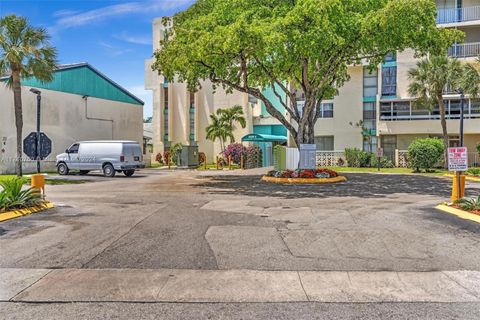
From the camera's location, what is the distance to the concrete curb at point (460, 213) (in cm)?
1026

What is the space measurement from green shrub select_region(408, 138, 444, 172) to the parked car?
18193 mm

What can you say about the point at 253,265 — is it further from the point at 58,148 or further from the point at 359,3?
the point at 58,148

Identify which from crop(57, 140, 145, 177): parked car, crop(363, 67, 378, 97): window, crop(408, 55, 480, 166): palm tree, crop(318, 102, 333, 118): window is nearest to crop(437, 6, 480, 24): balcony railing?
crop(408, 55, 480, 166): palm tree

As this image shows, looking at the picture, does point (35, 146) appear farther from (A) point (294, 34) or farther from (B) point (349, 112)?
(B) point (349, 112)

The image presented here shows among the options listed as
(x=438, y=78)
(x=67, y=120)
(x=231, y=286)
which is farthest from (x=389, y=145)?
(x=231, y=286)

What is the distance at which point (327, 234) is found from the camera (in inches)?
345

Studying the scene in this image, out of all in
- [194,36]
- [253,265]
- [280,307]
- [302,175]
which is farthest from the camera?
[302,175]

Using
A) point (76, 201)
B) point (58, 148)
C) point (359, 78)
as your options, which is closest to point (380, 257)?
point (76, 201)

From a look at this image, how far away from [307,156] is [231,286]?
16986 mm

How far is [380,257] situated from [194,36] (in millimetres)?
14473

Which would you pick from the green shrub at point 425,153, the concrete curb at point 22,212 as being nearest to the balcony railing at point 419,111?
the green shrub at point 425,153

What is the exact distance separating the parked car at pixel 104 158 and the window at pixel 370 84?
64.6 ft

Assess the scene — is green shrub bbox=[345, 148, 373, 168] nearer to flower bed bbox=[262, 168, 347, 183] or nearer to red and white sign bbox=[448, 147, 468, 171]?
flower bed bbox=[262, 168, 347, 183]

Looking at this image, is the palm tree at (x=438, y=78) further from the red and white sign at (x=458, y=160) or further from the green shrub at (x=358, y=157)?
the red and white sign at (x=458, y=160)
